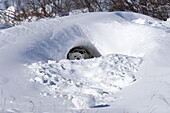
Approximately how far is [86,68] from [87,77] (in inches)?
10.0

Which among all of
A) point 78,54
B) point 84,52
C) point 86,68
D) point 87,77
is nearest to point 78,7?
point 84,52

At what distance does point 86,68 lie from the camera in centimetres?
529

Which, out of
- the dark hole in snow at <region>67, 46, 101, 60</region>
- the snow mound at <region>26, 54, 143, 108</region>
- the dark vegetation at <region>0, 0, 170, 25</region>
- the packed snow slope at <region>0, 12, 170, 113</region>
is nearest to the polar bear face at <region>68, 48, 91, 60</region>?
the dark hole in snow at <region>67, 46, 101, 60</region>

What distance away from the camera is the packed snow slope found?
158 inches

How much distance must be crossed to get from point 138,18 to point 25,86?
4.11 metres

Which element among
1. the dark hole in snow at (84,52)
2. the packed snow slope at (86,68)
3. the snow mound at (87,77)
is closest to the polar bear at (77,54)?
the dark hole in snow at (84,52)

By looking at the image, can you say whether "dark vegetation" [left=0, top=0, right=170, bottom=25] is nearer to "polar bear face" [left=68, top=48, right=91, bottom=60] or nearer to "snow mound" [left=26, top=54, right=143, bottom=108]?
"polar bear face" [left=68, top=48, right=91, bottom=60]

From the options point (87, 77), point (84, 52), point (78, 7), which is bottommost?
point (87, 77)

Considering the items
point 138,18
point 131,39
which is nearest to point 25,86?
point 131,39

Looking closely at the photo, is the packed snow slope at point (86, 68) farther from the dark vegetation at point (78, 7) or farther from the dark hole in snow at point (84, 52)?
the dark vegetation at point (78, 7)

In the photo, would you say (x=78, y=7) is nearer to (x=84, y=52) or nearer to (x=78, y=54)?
(x=84, y=52)

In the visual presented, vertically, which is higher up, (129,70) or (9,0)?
(9,0)

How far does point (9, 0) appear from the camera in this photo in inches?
545

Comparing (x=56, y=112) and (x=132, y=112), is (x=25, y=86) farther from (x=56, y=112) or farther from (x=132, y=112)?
(x=132, y=112)
